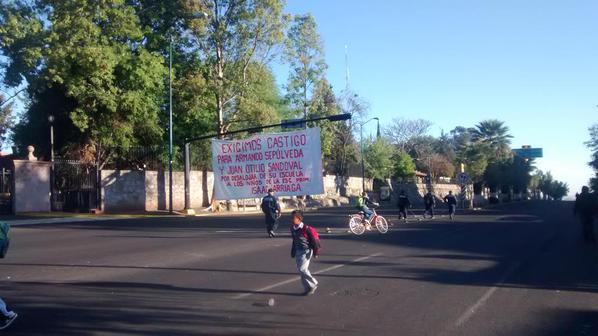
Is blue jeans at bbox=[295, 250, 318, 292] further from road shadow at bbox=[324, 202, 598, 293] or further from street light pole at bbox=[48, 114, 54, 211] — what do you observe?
street light pole at bbox=[48, 114, 54, 211]

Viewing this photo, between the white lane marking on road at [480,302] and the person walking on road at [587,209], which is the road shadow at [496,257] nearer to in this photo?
the white lane marking on road at [480,302]

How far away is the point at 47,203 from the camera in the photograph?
34.0 m

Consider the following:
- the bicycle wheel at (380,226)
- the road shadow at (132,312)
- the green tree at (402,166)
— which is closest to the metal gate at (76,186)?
the bicycle wheel at (380,226)

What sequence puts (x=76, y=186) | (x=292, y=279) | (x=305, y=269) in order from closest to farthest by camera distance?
(x=305, y=269) → (x=292, y=279) → (x=76, y=186)

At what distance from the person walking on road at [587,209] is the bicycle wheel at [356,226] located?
7.00 metres

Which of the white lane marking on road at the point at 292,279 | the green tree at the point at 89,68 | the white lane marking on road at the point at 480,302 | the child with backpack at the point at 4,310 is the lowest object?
the white lane marking on road at the point at 480,302

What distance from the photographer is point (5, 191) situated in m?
32.5

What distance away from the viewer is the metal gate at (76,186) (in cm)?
3619

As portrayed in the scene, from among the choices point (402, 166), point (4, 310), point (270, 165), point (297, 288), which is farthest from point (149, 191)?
point (402, 166)

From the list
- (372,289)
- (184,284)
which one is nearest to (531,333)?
(372,289)

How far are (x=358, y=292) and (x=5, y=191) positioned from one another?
27.9 meters

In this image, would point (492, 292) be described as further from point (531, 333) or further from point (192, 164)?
point (192, 164)

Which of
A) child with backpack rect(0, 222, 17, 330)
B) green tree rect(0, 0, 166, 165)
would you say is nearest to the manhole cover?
child with backpack rect(0, 222, 17, 330)

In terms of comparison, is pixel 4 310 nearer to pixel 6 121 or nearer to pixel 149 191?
pixel 149 191
